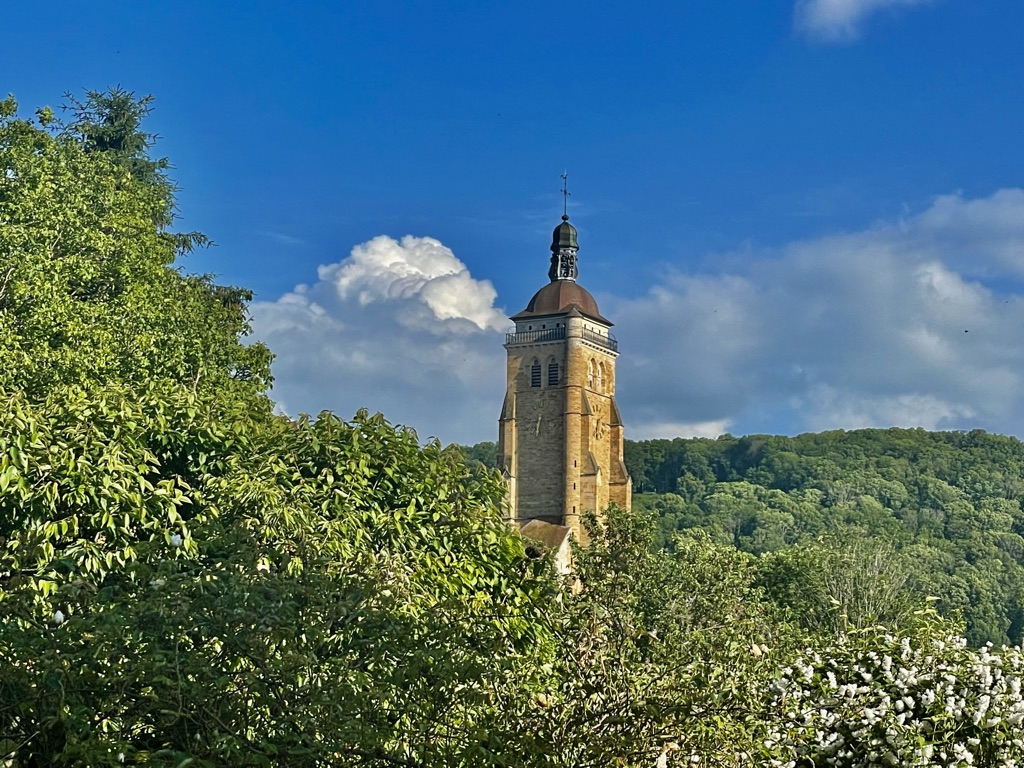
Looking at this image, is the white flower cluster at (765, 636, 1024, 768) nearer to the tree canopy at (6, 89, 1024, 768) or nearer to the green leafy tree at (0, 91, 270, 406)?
the tree canopy at (6, 89, 1024, 768)

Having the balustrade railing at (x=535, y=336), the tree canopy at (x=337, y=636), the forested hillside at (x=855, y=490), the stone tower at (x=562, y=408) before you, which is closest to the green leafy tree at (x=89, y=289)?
the tree canopy at (x=337, y=636)

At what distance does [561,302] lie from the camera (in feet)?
321

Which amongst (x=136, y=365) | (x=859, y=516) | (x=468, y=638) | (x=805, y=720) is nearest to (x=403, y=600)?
(x=468, y=638)

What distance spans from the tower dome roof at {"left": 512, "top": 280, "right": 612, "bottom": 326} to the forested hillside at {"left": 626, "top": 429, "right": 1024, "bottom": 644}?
1750 centimetres

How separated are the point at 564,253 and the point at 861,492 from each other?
144 ft

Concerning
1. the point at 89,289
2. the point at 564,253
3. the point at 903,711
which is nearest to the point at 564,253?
the point at 564,253

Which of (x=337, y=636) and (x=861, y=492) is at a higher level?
(x=861, y=492)

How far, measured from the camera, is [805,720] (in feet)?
34.0

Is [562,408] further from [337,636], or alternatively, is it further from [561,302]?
[337,636]

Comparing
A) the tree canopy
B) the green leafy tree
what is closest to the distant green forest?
the green leafy tree

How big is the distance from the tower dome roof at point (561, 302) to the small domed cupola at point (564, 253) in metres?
0.78

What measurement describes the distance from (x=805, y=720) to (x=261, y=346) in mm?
20105

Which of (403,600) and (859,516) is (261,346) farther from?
(859,516)

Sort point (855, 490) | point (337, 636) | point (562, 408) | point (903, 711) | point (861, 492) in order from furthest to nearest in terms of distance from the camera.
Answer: point (855, 490) → point (861, 492) → point (562, 408) → point (903, 711) → point (337, 636)
